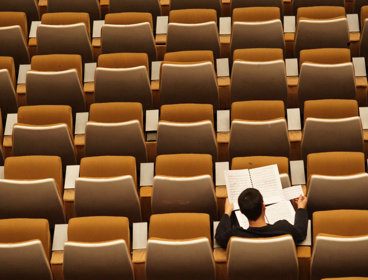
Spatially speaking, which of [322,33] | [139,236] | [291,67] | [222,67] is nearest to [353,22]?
[322,33]

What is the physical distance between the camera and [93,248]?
148 centimetres

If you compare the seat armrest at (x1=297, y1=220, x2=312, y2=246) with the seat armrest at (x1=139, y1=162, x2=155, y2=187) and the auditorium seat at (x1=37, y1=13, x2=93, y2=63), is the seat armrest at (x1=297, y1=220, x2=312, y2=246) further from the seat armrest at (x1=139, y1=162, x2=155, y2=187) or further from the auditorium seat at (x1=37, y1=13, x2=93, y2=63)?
the auditorium seat at (x1=37, y1=13, x2=93, y2=63)

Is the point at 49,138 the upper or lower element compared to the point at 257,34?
lower

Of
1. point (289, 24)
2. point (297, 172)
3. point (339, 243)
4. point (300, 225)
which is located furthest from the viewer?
point (289, 24)

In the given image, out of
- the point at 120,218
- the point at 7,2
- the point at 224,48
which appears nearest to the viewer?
the point at 120,218

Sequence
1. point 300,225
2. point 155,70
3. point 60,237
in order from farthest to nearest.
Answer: point 155,70
point 60,237
point 300,225

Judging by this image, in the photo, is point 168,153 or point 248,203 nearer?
point 248,203

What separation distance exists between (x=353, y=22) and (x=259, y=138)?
1.97 ft

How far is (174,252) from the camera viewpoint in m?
1.47

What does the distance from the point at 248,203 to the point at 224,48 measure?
0.80 m

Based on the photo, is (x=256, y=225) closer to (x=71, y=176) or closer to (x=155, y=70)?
(x=71, y=176)

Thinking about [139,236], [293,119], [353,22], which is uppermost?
[353,22]

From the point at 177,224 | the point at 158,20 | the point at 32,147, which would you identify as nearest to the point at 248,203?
the point at 177,224

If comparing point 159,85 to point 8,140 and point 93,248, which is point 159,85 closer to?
point 8,140
